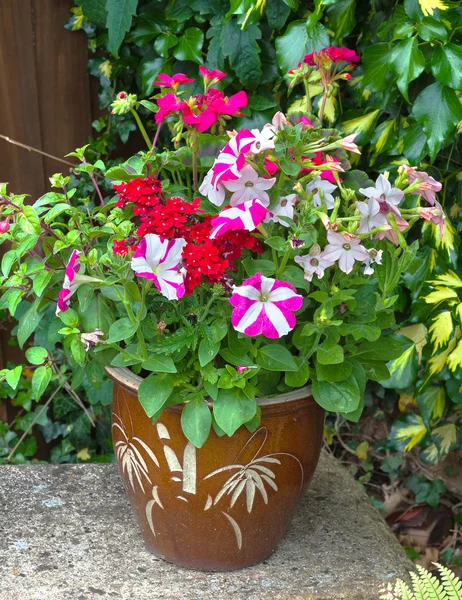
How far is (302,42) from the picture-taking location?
1416 mm

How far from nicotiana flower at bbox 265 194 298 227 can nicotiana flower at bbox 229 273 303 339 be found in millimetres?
113

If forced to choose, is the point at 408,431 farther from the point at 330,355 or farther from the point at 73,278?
the point at 73,278

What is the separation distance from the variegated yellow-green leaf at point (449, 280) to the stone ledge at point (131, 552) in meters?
0.46

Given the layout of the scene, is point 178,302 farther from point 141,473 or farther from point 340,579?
point 340,579

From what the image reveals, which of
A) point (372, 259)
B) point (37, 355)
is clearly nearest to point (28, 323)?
point (37, 355)

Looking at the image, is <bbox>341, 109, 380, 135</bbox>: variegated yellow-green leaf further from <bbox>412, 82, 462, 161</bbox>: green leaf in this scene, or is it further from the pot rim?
the pot rim

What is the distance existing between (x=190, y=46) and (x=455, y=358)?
2.86 ft

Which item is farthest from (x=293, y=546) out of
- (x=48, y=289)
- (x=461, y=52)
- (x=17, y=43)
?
(x=17, y=43)

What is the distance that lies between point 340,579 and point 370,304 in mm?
471

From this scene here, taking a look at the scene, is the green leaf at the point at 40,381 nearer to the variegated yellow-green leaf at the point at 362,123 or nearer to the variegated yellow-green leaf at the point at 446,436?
the variegated yellow-green leaf at the point at 362,123

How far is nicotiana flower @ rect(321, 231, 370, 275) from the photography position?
3.29ft

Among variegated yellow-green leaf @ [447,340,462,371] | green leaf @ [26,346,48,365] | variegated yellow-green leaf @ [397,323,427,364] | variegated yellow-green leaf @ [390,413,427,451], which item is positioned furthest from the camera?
variegated yellow-green leaf @ [390,413,427,451]

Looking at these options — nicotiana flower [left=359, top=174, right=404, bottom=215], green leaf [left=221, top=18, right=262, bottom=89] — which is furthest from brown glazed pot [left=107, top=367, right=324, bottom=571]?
green leaf [left=221, top=18, right=262, bottom=89]

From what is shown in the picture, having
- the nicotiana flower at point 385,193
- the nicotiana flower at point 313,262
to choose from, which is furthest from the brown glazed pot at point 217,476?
the nicotiana flower at point 385,193
